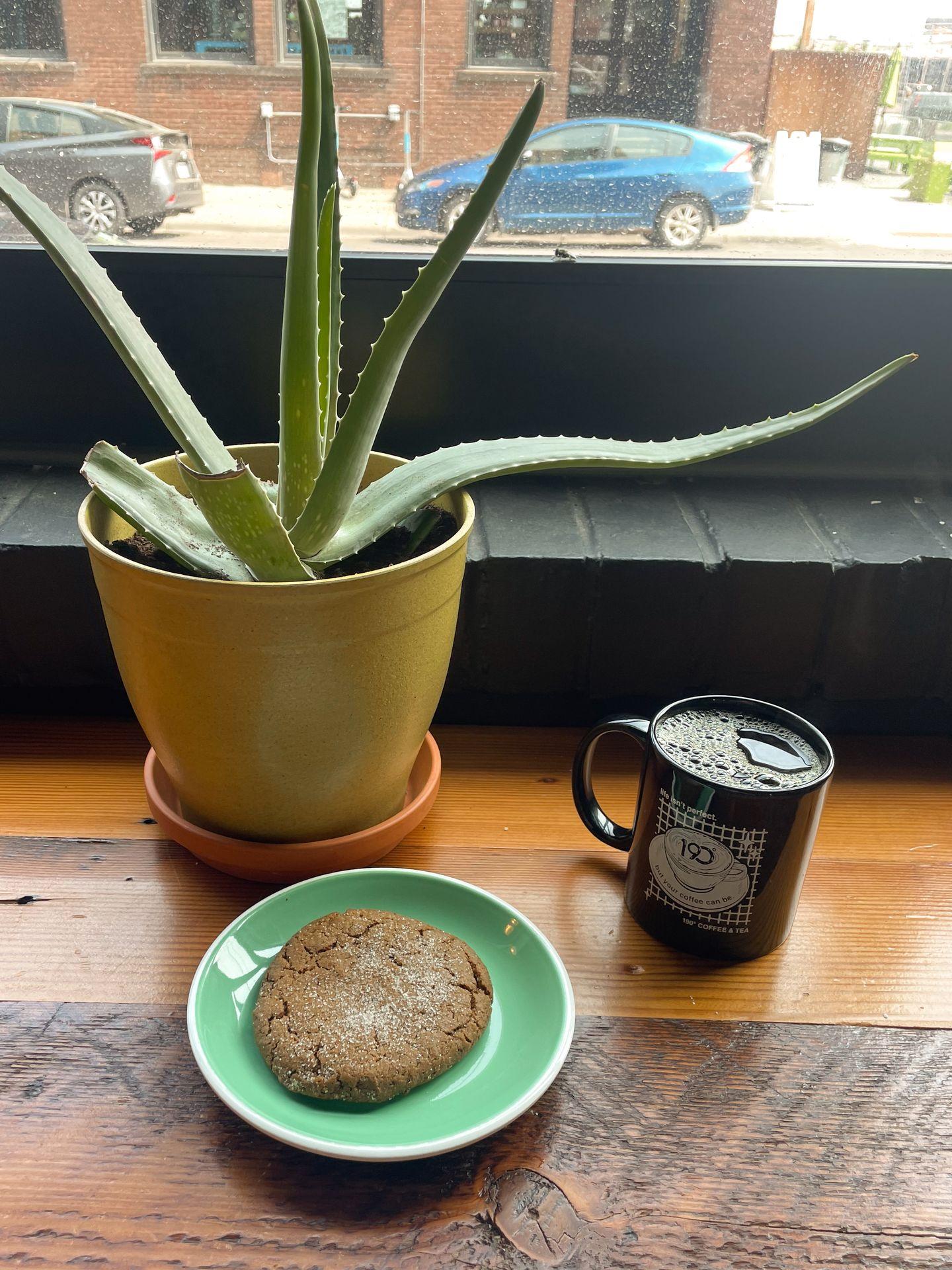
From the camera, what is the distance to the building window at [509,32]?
2.18 ft

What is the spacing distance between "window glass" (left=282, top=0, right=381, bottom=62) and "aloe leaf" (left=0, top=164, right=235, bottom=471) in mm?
290

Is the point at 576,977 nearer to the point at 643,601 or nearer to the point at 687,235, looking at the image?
the point at 643,601

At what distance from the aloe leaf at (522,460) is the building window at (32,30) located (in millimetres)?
444

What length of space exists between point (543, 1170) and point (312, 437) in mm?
350

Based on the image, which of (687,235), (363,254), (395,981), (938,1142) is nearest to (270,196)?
(363,254)

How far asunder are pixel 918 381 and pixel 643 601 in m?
0.32

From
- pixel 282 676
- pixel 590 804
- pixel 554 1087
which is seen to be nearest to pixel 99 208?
pixel 282 676

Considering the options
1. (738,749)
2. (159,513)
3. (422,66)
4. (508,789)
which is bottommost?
(508,789)

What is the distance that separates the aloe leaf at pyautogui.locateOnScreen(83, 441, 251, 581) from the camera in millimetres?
462

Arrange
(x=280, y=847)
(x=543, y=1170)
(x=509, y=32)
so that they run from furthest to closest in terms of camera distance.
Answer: (x=509, y=32) < (x=280, y=847) < (x=543, y=1170)

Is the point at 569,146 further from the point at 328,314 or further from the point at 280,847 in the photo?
the point at 280,847

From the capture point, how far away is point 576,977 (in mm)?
524

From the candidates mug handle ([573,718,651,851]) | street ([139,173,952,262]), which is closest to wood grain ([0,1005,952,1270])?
mug handle ([573,718,651,851])

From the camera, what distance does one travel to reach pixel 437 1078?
45 centimetres
